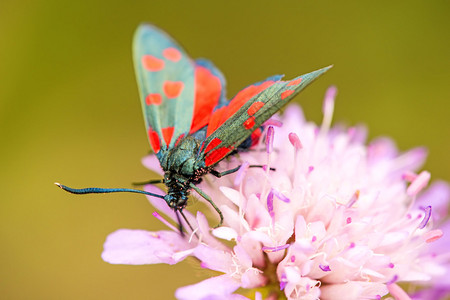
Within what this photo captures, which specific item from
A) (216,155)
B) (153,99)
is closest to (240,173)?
(216,155)

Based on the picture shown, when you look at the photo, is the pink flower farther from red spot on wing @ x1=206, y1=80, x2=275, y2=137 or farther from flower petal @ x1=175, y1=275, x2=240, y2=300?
red spot on wing @ x1=206, y1=80, x2=275, y2=137

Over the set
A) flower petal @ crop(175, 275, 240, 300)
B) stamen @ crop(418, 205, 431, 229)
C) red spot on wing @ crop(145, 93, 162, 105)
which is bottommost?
flower petal @ crop(175, 275, 240, 300)

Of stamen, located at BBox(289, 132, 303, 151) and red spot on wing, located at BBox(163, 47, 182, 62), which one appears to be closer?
stamen, located at BBox(289, 132, 303, 151)

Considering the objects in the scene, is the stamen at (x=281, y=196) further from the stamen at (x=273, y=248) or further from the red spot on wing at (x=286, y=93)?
the red spot on wing at (x=286, y=93)

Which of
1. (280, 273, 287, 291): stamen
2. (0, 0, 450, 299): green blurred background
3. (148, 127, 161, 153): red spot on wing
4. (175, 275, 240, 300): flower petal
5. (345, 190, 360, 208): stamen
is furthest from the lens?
(0, 0, 450, 299): green blurred background

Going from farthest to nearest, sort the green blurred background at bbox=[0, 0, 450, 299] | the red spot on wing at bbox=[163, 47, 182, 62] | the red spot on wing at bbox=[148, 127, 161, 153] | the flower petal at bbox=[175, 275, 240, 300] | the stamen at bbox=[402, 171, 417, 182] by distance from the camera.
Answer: the green blurred background at bbox=[0, 0, 450, 299] < the red spot on wing at bbox=[163, 47, 182, 62] < the stamen at bbox=[402, 171, 417, 182] < the red spot on wing at bbox=[148, 127, 161, 153] < the flower petal at bbox=[175, 275, 240, 300]

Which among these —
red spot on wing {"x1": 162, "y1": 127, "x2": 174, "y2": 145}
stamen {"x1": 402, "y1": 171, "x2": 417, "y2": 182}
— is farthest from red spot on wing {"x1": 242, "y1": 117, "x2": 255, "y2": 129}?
stamen {"x1": 402, "y1": 171, "x2": 417, "y2": 182}

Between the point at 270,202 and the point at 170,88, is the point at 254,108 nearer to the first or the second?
the point at 270,202
